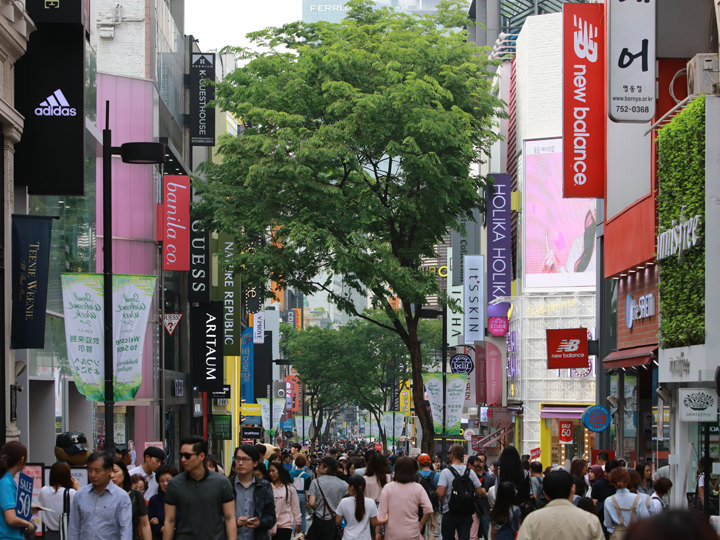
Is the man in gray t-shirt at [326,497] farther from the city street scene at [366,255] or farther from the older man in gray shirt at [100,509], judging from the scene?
the older man in gray shirt at [100,509]

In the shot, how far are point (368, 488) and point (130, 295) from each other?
4245 millimetres

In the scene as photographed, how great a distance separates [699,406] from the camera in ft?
52.7

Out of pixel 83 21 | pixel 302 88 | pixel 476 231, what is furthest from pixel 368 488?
pixel 476 231

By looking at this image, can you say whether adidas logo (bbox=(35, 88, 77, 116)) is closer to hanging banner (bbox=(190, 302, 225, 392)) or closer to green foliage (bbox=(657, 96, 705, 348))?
green foliage (bbox=(657, 96, 705, 348))

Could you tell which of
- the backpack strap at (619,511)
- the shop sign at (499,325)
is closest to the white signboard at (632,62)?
the backpack strap at (619,511)

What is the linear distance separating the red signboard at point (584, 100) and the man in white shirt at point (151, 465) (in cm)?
1492

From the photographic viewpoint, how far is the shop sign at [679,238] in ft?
64.8

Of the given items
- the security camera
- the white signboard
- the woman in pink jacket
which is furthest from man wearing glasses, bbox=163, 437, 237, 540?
the security camera

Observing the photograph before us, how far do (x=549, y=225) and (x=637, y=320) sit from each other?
22.4 m

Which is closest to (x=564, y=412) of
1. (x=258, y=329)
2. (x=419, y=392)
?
(x=419, y=392)

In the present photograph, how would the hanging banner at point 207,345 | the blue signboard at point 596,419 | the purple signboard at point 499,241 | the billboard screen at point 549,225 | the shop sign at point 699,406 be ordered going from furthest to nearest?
1. the billboard screen at point 549,225
2. the purple signboard at point 499,241
3. the hanging banner at point 207,345
4. the blue signboard at point 596,419
5. the shop sign at point 699,406

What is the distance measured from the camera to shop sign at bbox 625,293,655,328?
79.9ft

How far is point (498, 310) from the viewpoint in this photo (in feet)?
174

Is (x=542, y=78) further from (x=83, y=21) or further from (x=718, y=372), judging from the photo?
(x=718, y=372)
